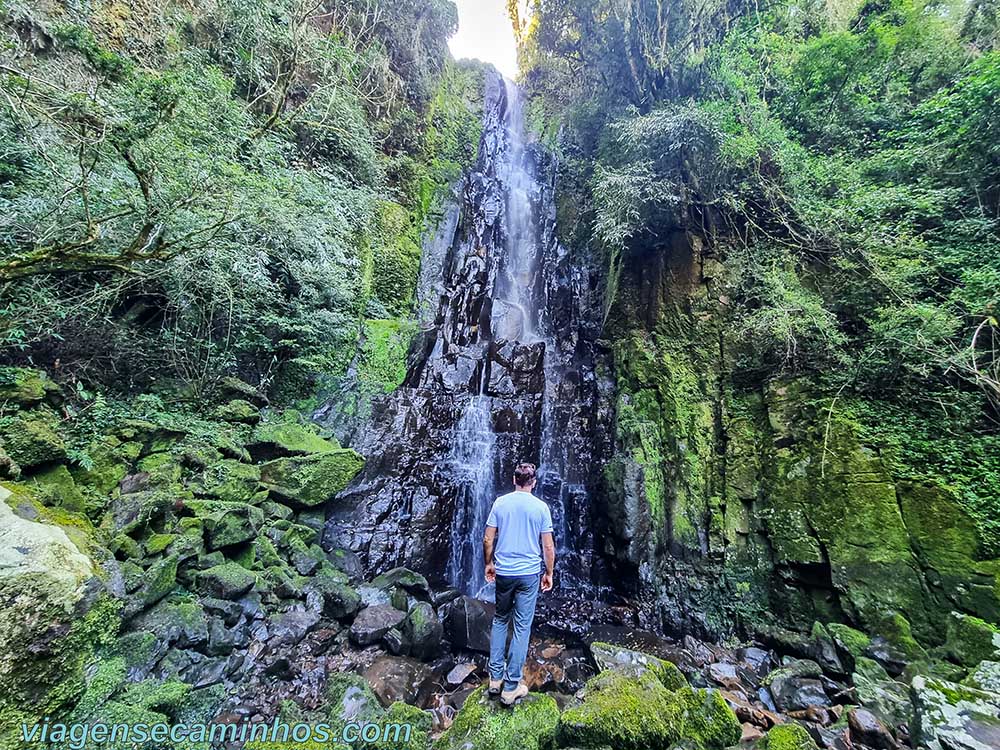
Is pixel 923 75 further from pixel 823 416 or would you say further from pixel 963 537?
pixel 963 537

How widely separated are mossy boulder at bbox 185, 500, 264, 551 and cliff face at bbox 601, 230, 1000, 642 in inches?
223

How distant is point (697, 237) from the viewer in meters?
8.18

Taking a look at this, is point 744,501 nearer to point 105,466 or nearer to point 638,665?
point 638,665

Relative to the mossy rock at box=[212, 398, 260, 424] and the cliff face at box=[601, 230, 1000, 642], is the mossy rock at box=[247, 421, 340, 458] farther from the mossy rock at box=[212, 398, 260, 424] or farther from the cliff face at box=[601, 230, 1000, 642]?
the cliff face at box=[601, 230, 1000, 642]

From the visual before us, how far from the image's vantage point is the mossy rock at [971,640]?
369 cm

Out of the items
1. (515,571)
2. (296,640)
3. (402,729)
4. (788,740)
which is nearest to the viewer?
(788,740)

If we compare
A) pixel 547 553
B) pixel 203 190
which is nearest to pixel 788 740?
pixel 547 553

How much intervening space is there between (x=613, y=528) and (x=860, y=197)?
267 inches

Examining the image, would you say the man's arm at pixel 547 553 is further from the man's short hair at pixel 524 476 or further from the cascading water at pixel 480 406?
the cascading water at pixel 480 406

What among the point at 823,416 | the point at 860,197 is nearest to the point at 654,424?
the point at 823,416

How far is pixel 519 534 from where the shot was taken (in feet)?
10.7

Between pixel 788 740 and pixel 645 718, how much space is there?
0.88 meters

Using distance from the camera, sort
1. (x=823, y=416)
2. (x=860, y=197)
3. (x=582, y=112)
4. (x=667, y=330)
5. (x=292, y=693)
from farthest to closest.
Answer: (x=582, y=112) < (x=667, y=330) < (x=860, y=197) < (x=823, y=416) < (x=292, y=693)

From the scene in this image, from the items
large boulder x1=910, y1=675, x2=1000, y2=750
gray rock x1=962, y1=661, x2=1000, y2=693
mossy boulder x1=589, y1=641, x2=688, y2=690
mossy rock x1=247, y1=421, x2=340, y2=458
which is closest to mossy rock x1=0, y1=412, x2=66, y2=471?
mossy rock x1=247, y1=421, x2=340, y2=458
